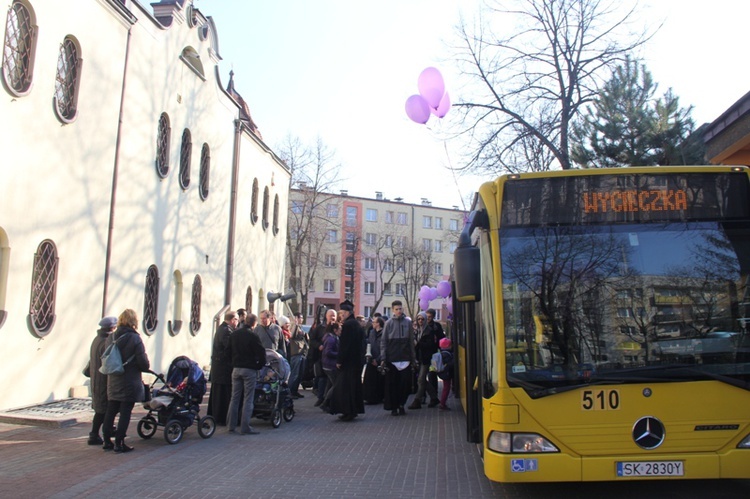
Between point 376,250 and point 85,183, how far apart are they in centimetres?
5796

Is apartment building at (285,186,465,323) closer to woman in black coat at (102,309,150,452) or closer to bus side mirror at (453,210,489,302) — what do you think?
woman in black coat at (102,309,150,452)

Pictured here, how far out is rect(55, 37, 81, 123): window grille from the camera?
11.9 m

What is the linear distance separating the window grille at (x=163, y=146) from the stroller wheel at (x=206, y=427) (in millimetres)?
8324

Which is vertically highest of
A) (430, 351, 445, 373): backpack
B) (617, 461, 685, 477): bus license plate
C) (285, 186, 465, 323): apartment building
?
(285, 186, 465, 323): apartment building

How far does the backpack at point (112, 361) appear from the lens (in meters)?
8.30

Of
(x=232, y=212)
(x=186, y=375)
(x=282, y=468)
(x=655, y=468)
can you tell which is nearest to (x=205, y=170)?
(x=232, y=212)

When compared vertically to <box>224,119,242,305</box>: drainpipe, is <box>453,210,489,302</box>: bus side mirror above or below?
below

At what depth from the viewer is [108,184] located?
539 inches

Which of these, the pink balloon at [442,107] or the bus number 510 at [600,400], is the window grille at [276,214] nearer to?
the pink balloon at [442,107]

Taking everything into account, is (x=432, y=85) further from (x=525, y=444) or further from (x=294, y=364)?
(x=525, y=444)

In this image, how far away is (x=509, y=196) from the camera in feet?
19.3

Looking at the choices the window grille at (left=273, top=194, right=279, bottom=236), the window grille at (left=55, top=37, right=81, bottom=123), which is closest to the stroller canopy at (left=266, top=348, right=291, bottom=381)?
the window grille at (left=55, top=37, right=81, bottom=123)

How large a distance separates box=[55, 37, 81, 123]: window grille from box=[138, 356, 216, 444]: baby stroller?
216 inches

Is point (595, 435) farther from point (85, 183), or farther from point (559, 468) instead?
point (85, 183)
